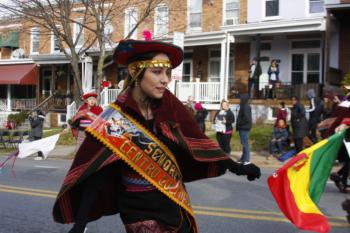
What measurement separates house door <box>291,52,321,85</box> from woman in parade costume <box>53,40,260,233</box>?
1970 cm

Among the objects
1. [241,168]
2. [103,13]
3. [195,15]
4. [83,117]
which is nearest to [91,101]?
[83,117]

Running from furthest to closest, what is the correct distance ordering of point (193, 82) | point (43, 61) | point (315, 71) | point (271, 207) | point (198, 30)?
point (43, 61) → point (198, 30) → point (193, 82) → point (315, 71) → point (271, 207)

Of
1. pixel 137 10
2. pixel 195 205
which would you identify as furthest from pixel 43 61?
pixel 195 205

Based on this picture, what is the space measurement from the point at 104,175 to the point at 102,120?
0.35m

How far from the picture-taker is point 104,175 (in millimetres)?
3316

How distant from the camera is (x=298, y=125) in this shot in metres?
14.5

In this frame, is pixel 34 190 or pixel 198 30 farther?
pixel 198 30

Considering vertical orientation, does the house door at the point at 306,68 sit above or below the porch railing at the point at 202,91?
above

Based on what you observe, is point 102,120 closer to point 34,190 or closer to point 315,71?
point 34,190

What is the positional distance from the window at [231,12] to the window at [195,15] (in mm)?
1569

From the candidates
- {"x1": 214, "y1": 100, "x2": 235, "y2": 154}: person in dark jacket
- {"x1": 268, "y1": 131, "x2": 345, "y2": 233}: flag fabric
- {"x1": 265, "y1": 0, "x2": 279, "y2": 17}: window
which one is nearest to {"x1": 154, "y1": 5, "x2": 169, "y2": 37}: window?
{"x1": 265, "y1": 0, "x2": 279, "y2": 17}: window

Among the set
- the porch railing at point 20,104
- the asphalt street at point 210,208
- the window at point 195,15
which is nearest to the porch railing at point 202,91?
the window at point 195,15

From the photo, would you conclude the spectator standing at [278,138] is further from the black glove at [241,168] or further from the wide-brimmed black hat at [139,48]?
the wide-brimmed black hat at [139,48]

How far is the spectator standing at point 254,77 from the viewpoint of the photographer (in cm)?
2195
